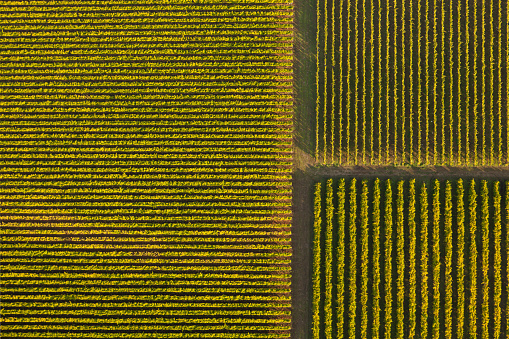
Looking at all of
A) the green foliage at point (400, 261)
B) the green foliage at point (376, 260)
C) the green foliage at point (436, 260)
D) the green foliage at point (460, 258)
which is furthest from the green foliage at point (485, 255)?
the green foliage at point (376, 260)

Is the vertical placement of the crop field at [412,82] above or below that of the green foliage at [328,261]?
above

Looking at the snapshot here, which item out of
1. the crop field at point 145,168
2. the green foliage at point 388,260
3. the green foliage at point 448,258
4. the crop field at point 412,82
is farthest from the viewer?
the crop field at point 412,82

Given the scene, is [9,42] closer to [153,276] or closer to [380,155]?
[153,276]

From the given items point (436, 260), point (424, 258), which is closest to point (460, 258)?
point (436, 260)

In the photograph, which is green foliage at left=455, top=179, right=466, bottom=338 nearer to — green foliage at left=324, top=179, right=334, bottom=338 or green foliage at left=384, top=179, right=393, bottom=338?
green foliage at left=384, top=179, right=393, bottom=338

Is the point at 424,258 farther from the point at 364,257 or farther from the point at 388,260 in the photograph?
the point at 364,257

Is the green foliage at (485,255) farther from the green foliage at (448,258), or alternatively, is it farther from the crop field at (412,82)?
the crop field at (412,82)

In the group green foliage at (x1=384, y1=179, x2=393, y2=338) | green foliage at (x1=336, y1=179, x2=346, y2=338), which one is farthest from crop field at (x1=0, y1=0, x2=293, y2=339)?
green foliage at (x1=384, y1=179, x2=393, y2=338)
